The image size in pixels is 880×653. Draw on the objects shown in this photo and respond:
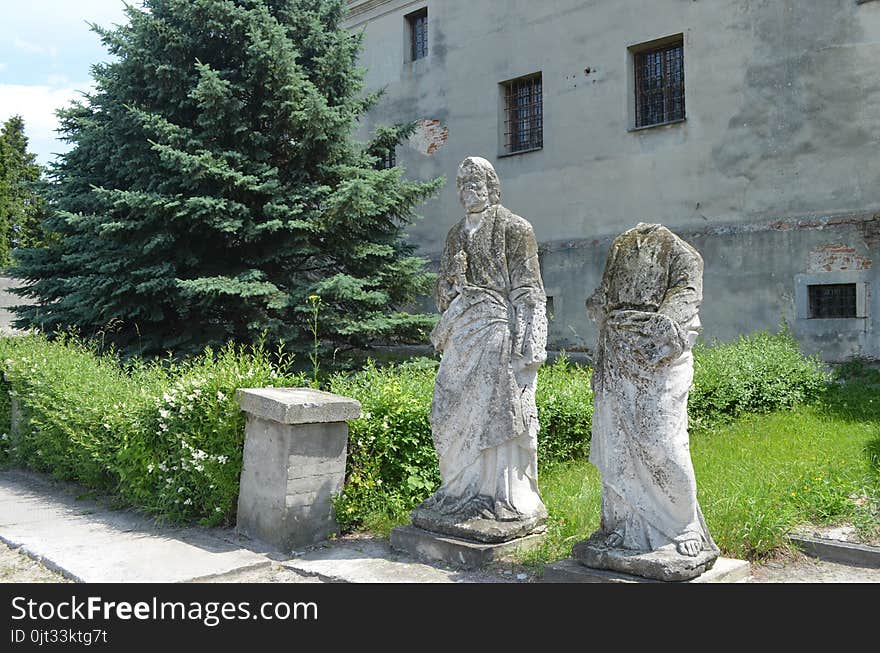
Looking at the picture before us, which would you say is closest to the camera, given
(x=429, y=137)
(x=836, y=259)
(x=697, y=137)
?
(x=836, y=259)

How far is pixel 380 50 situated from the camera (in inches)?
770

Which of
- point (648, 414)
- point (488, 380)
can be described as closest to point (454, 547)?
point (488, 380)

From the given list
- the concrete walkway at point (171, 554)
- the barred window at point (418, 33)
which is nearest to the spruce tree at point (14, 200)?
the barred window at point (418, 33)

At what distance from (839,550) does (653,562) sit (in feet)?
6.41

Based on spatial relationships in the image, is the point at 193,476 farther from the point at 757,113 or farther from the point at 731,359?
the point at 757,113

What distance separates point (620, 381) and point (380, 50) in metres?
16.9

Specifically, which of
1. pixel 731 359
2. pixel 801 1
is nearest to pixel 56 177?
pixel 731 359

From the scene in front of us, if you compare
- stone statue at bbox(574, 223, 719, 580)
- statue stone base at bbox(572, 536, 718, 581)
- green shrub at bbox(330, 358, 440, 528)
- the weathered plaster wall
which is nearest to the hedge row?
green shrub at bbox(330, 358, 440, 528)

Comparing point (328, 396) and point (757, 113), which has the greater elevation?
point (757, 113)

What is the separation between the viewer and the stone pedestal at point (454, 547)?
16.6 feet

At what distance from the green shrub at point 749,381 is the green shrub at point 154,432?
17.7 feet

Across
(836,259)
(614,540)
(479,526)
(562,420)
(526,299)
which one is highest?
(836,259)

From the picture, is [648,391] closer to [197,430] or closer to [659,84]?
[197,430]

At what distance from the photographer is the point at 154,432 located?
6.74m
